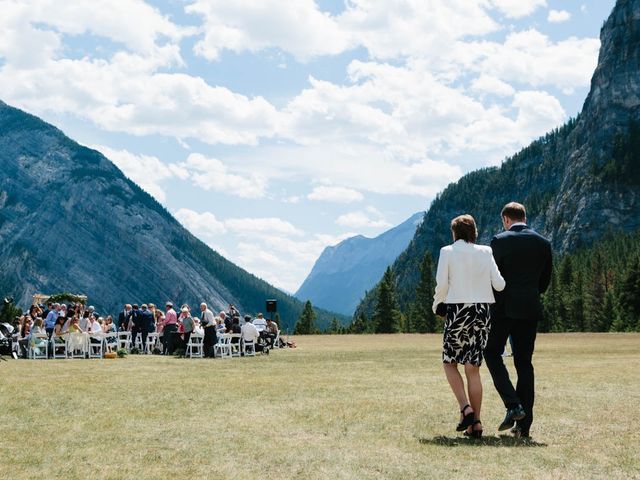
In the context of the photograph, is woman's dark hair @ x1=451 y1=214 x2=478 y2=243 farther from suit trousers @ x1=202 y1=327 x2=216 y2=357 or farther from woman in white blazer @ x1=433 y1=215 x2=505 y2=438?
suit trousers @ x1=202 y1=327 x2=216 y2=357

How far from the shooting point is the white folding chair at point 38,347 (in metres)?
24.9

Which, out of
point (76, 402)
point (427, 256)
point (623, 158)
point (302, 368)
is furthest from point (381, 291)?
point (623, 158)

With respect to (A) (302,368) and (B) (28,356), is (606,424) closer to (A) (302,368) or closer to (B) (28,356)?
(A) (302,368)

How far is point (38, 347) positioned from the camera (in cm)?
2531

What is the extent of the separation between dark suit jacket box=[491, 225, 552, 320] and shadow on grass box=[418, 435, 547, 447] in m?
1.38

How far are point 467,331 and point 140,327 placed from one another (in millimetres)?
23463

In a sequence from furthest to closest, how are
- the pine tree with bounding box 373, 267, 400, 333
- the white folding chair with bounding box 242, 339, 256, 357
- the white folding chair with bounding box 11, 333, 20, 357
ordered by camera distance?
the pine tree with bounding box 373, 267, 400, 333
the white folding chair with bounding box 242, 339, 256, 357
the white folding chair with bounding box 11, 333, 20, 357

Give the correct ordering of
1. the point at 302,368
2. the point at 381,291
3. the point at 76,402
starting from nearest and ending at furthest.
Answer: the point at 76,402 < the point at 302,368 < the point at 381,291

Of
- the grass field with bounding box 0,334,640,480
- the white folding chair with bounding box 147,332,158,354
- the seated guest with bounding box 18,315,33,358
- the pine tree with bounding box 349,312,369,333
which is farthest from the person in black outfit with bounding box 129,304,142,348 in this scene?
the pine tree with bounding box 349,312,369,333

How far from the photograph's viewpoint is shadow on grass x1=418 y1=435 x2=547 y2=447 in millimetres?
7656

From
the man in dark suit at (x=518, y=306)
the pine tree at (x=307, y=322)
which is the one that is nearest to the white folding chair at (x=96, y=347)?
the man in dark suit at (x=518, y=306)

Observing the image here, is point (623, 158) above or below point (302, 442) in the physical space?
above

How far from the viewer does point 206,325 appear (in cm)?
2667

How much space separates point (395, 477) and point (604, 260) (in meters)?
122
